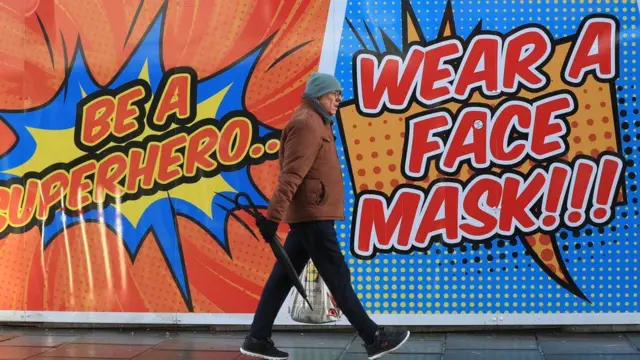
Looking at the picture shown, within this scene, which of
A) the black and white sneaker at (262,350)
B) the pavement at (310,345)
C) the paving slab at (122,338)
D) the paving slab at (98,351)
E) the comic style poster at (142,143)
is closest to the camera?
the black and white sneaker at (262,350)

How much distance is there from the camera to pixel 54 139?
7270mm

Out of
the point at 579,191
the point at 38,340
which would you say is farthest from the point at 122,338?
the point at 579,191

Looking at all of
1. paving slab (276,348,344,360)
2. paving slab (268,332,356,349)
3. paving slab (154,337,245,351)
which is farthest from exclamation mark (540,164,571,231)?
paving slab (154,337,245,351)

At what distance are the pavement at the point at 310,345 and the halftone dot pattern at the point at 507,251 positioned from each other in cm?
25

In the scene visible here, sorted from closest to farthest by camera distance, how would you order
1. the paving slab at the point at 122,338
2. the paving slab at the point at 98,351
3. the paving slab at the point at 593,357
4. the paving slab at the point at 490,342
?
the paving slab at the point at 593,357
the paving slab at the point at 98,351
the paving slab at the point at 490,342
the paving slab at the point at 122,338

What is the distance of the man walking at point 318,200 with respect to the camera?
217 inches

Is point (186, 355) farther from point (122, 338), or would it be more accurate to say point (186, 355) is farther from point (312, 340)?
point (312, 340)

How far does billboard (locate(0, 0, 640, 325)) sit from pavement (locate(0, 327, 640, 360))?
0.49ft

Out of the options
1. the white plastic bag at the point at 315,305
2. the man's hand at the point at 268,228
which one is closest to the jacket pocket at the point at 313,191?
the man's hand at the point at 268,228

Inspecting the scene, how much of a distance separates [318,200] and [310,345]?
58.7 inches

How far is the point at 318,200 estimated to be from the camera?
5625 mm

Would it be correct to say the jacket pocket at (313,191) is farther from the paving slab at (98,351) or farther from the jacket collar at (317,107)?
the paving slab at (98,351)

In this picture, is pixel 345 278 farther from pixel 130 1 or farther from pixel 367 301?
pixel 130 1

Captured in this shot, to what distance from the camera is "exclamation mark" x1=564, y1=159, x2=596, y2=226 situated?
22.2 ft
